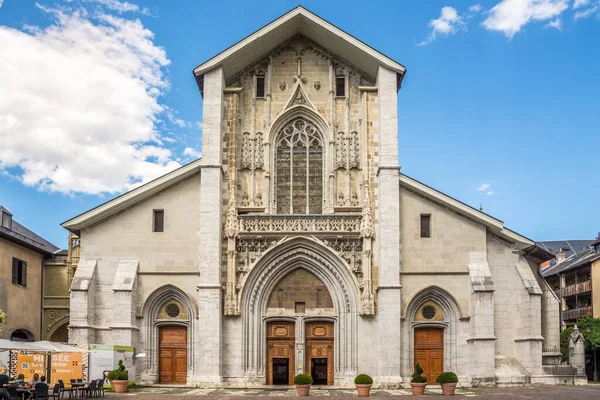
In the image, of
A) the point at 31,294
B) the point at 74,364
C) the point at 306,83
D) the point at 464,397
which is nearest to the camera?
the point at 464,397

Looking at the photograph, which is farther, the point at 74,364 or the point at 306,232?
the point at 306,232

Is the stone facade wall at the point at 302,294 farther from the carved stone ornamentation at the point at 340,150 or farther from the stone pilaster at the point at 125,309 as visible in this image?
the stone pilaster at the point at 125,309

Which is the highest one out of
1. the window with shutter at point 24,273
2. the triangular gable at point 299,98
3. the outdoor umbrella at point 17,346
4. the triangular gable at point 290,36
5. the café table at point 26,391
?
the triangular gable at point 290,36

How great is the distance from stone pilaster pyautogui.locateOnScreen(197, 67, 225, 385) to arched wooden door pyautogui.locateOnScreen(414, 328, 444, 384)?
8.76 meters

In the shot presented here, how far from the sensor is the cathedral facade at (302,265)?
3291 cm

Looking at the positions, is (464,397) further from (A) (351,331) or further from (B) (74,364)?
(B) (74,364)

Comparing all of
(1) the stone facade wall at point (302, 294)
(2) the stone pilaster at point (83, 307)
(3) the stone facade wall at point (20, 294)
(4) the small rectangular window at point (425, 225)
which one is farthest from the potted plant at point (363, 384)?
(3) the stone facade wall at point (20, 294)

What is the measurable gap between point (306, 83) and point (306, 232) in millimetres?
7226

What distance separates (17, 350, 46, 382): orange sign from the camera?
29.6 meters

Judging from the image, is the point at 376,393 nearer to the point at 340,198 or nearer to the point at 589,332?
the point at 340,198

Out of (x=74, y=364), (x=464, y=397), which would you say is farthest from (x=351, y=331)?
(x=74, y=364)

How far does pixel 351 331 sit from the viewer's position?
33375 mm

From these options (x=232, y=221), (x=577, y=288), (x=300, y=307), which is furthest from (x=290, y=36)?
(x=577, y=288)

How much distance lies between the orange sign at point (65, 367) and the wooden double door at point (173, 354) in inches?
192
